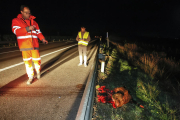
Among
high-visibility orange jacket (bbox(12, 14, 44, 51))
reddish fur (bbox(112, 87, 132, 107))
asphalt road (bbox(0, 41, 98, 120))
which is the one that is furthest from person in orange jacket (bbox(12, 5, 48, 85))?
reddish fur (bbox(112, 87, 132, 107))

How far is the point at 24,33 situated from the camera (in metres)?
2.99

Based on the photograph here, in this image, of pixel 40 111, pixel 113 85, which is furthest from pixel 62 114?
pixel 113 85

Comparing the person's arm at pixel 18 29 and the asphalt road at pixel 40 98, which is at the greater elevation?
the person's arm at pixel 18 29

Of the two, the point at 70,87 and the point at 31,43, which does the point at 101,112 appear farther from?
the point at 31,43

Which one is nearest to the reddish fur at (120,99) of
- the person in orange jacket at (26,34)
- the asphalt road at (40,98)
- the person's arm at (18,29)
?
the asphalt road at (40,98)

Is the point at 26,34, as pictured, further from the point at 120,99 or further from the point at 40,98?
the point at 120,99

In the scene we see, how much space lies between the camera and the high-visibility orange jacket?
2895mm

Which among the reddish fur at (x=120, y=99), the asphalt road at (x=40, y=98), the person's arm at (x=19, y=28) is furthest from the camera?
the person's arm at (x=19, y=28)

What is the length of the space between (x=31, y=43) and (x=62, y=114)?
7.03ft

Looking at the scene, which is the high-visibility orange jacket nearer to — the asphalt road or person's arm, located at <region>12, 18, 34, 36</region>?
person's arm, located at <region>12, 18, 34, 36</region>

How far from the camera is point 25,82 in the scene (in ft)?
11.9

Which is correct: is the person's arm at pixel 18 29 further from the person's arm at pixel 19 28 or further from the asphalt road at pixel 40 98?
the asphalt road at pixel 40 98

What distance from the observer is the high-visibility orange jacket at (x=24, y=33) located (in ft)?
9.50

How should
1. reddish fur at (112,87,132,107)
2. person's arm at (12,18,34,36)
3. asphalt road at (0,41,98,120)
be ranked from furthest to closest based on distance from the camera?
person's arm at (12,18,34,36)
reddish fur at (112,87,132,107)
asphalt road at (0,41,98,120)
